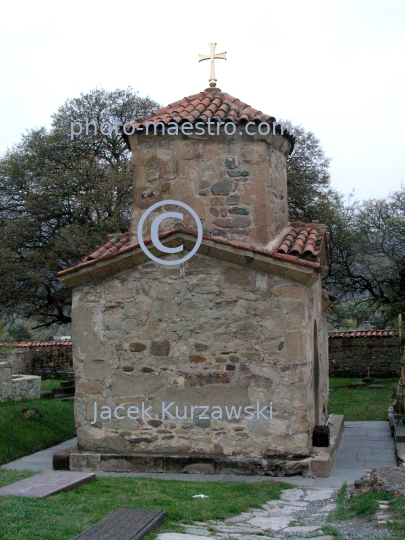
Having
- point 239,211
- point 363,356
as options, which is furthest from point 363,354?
point 239,211

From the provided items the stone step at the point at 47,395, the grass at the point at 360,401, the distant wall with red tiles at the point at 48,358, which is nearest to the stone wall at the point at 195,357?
the stone step at the point at 47,395

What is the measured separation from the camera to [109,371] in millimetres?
9422

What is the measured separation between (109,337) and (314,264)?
309cm

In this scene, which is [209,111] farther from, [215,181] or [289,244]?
[289,244]

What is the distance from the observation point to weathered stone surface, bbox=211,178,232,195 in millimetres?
10000

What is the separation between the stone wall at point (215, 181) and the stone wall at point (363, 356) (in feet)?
54.3

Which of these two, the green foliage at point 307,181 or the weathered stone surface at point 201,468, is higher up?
the green foliage at point 307,181

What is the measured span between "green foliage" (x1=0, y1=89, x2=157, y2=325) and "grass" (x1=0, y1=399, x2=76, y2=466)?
5150 mm

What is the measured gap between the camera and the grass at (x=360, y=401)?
16125 mm

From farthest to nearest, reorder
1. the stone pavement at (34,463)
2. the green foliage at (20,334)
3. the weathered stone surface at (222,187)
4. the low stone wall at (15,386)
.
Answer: the green foliage at (20,334) < the low stone wall at (15,386) < the weathered stone surface at (222,187) < the stone pavement at (34,463)

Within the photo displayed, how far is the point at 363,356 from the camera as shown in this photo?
25703 millimetres

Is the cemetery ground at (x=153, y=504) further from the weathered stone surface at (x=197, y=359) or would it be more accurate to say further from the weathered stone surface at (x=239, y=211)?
the weathered stone surface at (x=239, y=211)

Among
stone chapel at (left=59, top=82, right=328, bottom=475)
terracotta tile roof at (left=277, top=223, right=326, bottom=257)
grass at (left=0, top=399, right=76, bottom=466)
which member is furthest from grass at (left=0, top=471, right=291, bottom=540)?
terracotta tile roof at (left=277, top=223, right=326, bottom=257)

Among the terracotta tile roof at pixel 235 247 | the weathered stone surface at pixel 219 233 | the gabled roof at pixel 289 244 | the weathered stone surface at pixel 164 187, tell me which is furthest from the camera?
the weathered stone surface at pixel 164 187
